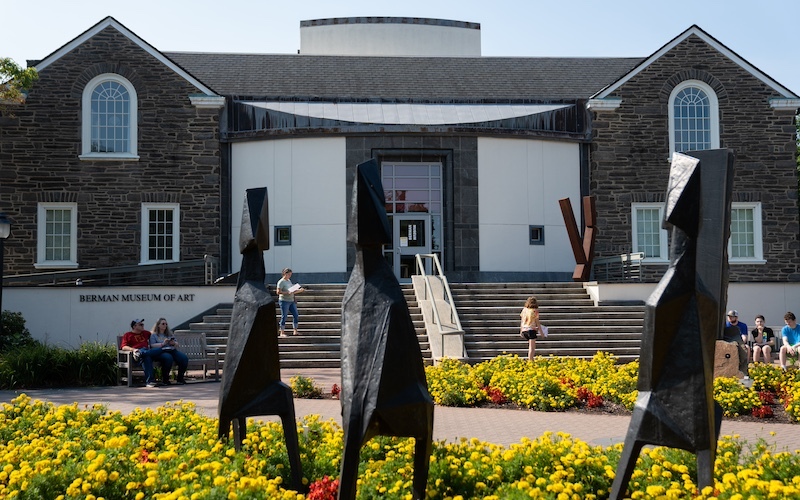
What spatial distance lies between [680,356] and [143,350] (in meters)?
10.2

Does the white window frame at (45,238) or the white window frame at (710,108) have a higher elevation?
the white window frame at (710,108)

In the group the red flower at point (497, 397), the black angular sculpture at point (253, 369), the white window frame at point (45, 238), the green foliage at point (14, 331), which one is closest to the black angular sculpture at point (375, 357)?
the black angular sculpture at point (253, 369)

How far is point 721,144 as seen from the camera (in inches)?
972

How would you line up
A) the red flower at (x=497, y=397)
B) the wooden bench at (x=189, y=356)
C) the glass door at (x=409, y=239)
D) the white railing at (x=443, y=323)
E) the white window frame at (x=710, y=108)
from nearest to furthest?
the red flower at (x=497, y=397), the wooden bench at (x=189, y=356), the white railing at (x=443, y=323), the glass door at (x=409, y=239), the white window frame at (x=710, y=108)

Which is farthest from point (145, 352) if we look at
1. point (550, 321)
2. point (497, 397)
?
point (550, 321)

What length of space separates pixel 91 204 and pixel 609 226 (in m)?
14.6

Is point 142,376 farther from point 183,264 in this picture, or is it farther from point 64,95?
point 64,95

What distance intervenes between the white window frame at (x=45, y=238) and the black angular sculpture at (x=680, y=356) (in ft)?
66.9

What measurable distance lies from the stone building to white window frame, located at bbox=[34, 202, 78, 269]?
44 mm

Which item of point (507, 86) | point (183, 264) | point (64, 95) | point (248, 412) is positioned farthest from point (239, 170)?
point (248, 412)

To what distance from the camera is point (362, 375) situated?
519cm

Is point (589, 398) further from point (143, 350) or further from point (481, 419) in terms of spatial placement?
point (143, 350)

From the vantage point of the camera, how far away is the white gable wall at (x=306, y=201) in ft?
74.8

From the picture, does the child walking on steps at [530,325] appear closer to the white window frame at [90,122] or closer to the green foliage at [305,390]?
the green foliage at [305,390]
